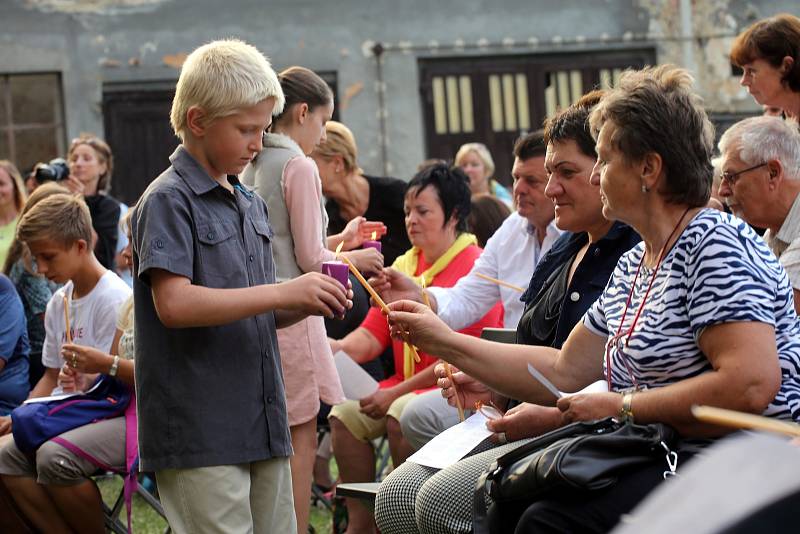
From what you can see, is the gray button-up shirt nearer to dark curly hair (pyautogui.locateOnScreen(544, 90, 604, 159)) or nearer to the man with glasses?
dark curly hair (pyautogui.locateOnScreen(544, 90, 604, 159))

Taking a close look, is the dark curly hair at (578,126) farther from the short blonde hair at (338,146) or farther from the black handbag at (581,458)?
the short blonde hair at (338,146)

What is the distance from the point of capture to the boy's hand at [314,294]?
313 centimetres

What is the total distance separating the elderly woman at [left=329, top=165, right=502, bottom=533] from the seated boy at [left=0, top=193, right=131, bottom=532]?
1.01 m

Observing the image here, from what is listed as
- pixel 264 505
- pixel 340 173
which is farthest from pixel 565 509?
pixel 340 173

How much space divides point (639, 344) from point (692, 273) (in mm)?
218

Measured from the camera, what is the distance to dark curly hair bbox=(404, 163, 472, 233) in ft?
18.2

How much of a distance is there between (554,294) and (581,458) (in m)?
1.23

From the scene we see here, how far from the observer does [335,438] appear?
538 centimetres

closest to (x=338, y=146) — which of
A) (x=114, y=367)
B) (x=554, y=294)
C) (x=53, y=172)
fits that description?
(x=114, y=367)

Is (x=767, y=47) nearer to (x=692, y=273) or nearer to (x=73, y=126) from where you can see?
(x=692, y=273)

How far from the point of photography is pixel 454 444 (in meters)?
3.70

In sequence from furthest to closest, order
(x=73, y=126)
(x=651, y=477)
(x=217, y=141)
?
(x=73, y=126) < (x=217, y=141) < (x=651, y=477)

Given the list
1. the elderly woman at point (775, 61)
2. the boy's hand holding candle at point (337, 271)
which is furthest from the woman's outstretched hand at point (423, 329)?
the elderly woman at point (775, 61)

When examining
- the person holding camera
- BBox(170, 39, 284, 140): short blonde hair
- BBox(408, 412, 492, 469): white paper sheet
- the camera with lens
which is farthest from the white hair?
the camera with lens
